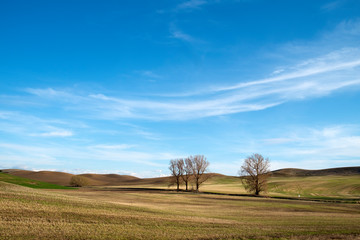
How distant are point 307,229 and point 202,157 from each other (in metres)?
63.9

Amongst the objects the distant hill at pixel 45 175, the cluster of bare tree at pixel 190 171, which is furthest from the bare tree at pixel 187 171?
the distant hill at pixel 45 175

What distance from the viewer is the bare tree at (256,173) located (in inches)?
2437

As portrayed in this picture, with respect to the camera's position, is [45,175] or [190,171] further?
[45,175]

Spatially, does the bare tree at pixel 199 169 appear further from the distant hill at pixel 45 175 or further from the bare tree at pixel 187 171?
the distant hill at pixel 45 175

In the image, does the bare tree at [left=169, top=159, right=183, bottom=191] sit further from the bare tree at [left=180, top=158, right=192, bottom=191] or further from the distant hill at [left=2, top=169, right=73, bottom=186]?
the distant hill at [left=2, top=169, right=73, bottom=186]

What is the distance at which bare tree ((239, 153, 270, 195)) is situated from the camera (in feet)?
203

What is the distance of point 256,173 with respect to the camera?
63.3 meters

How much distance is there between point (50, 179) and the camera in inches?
5551

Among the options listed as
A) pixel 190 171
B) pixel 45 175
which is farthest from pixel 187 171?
pixel 45 175

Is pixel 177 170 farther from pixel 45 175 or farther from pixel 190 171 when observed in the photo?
Result: pixel 45 175

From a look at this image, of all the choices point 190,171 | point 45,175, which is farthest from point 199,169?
point 45,175

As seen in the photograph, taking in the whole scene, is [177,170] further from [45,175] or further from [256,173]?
[45,175]

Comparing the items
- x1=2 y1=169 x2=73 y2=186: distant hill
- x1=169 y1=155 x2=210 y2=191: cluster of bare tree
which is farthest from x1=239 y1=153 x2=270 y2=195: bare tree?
x1=2 y1=169 x2=73 y2=186: distant hill

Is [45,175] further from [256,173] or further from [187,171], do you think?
[256,173]
